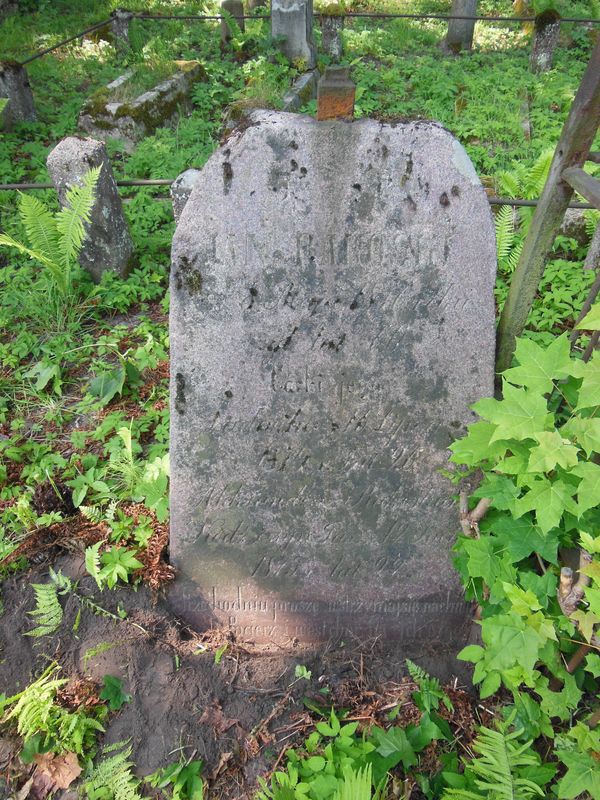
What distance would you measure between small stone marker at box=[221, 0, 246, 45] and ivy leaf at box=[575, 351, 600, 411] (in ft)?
30.9

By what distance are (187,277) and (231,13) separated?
933cm

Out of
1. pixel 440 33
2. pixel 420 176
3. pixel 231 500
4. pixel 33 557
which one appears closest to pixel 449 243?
pixel 420 176

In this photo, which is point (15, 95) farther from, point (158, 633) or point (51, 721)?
point (51, 721)

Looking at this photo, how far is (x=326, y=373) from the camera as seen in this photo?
81.4 inches

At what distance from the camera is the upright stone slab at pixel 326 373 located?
183 centimetres

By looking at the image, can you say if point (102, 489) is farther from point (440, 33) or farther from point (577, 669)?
point (440, 33)

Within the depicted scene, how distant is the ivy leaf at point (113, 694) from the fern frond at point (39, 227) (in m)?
2.84

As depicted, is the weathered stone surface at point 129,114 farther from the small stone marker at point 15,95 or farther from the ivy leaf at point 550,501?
the ivy leaf at point 550,501

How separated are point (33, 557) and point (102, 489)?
413mm

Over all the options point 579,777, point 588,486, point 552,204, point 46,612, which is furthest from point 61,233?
point 579,777

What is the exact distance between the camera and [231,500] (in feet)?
7.28

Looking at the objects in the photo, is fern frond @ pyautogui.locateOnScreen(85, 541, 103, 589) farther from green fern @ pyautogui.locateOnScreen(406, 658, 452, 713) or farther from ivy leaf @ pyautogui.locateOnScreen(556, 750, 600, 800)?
ivy leaf @ pyautogui.locateOnScreen(556, 750, 600, 800)

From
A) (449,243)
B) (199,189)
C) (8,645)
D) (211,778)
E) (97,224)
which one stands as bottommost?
(211,778)

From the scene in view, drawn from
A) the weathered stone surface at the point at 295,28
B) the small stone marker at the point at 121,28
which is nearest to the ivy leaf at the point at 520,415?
the weathered stone surface at the point at 295,28
